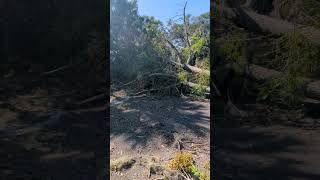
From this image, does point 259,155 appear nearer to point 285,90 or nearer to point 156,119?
point 285,90

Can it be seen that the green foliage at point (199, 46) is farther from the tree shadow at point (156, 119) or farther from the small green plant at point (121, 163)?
the small green plant at point (121, 163)

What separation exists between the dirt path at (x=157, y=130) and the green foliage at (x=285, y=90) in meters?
2.38

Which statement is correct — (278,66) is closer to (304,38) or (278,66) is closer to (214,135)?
(304,38)

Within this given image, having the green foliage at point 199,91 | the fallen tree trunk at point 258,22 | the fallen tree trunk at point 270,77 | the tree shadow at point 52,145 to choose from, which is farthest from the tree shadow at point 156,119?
the fallen tree trunk at point 258,22

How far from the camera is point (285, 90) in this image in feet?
9.84

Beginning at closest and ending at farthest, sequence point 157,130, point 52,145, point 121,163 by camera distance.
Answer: point 52,145, point 121,163, point 157,130

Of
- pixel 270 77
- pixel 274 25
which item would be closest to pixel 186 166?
pixel 270 77

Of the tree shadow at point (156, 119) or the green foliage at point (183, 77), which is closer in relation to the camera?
the tree shadow at point (156, 119)

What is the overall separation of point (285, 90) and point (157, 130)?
137 inches

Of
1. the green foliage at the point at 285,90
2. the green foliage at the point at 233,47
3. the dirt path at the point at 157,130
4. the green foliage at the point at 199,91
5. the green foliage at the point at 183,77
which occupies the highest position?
the green foliage at the point at 233,47

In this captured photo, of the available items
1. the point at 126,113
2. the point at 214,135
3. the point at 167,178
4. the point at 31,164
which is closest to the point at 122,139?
the point at 126,113

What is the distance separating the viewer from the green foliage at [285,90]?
299cm

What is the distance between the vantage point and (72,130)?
10.7ft

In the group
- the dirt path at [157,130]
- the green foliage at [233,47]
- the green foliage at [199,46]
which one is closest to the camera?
the green foliage at [233,47]
